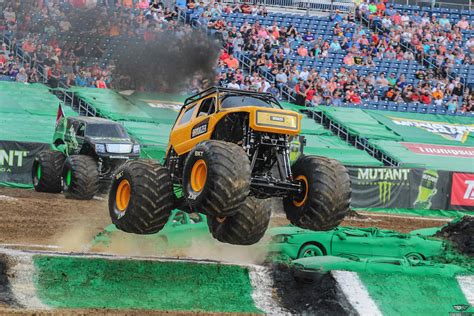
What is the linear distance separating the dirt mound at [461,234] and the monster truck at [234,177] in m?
3.42

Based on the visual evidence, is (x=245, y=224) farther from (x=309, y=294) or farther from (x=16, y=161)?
(x=16, y=161)

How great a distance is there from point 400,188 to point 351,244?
1280 cm

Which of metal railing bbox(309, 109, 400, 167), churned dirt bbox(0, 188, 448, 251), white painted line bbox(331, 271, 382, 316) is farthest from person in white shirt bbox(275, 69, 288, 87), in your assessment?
white painted line bbox(331, 271, 382, 316)

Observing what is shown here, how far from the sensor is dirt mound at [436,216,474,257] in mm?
14052

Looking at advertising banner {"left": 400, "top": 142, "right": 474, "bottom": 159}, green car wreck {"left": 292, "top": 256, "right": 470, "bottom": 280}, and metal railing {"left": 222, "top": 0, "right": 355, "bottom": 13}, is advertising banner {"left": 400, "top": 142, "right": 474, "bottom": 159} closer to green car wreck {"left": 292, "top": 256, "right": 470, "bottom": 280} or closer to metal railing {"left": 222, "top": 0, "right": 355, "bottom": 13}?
metal railing {"left": 222, "top": 0, "right": 355, "bottom": 13}

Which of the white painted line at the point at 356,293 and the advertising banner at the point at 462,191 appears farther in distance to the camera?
the advertising banner at the point at 462,191

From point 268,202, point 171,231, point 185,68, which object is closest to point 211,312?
point 268,202

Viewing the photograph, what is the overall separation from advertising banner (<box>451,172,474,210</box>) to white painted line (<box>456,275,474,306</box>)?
16979 mm

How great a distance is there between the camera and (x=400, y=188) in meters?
27.2

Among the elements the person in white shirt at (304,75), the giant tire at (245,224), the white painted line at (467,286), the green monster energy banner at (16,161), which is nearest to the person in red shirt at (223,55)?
the person in white shirt at (304,75)

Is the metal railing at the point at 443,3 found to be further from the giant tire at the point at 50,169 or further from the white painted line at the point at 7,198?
the white painted line at the point at 7,198

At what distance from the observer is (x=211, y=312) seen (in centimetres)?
1070

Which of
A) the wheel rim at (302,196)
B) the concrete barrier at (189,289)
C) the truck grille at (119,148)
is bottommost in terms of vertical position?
the truck grille at (119,148)

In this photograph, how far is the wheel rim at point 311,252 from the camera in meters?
14.7
